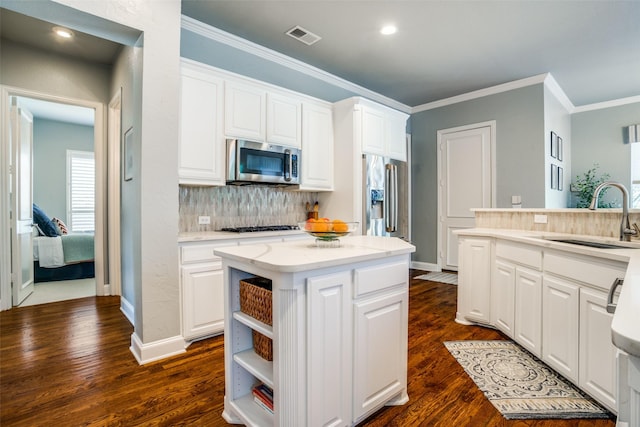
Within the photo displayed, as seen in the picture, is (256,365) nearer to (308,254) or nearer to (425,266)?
(308,254)

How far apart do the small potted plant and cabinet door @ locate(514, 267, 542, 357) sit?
438cm

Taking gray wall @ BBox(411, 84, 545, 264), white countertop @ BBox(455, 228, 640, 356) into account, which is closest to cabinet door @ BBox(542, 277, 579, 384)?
white countertop @ BBox(455, 228, 640, 356)

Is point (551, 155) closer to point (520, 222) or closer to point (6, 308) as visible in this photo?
point (520, 222)

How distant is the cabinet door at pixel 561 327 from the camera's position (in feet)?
6.11

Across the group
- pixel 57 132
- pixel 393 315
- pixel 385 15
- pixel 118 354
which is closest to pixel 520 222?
pixel 393 315

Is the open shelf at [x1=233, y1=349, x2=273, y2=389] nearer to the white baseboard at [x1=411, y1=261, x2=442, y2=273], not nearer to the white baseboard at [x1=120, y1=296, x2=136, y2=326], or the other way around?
the white baseboard at [x1=120, y1=296, x2=136, y2=326]

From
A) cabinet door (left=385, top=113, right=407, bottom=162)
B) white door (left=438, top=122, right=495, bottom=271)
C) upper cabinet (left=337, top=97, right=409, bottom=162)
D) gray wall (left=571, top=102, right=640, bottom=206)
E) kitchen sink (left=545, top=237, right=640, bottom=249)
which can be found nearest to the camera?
kitchen sink (left=545, top=237, right=640, bottom=249)

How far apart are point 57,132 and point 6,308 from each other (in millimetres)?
4592

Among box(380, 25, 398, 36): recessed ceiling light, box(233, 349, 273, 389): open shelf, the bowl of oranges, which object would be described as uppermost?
box(380, 25, 398, 36): recessed ceiling light

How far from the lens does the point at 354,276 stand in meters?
1.51

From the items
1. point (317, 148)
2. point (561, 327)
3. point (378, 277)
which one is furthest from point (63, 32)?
point (561, 327)

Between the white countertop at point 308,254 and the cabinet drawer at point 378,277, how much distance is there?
0.07 m

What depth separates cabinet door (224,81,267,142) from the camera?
303 cm

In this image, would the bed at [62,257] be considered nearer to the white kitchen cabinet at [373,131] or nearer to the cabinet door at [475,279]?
the white kitchen cabinet at [373,131]
